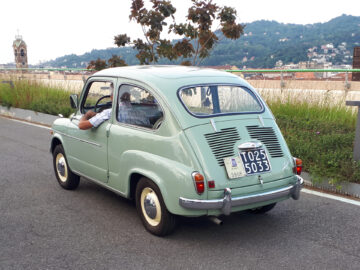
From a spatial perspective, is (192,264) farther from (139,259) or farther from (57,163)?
(57,163)

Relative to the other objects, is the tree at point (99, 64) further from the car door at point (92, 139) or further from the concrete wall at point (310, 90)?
the car door at point (92, 139)

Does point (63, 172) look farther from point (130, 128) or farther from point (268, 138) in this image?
point (268, 138)

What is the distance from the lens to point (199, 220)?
5008 mm

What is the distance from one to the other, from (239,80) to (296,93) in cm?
542

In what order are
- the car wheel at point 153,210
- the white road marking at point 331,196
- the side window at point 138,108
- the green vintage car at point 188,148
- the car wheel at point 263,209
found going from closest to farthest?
the green vintage car at point 188,148
the car wheel at point 153,210
the side window at point 138,108
the car wheel at point 263,209
the white road marking at point 331,196

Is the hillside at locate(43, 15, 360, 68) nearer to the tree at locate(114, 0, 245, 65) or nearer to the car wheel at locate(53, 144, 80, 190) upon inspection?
the tree at locate(114, 0, 245, 65)

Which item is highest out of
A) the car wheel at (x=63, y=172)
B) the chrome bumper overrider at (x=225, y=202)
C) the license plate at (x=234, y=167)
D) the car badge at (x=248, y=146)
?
the car badge at (x=248, y=146)

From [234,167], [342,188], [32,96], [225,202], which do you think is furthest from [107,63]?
[225,202]

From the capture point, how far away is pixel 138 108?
4.88m

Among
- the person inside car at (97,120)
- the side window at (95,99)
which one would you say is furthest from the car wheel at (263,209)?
the side window at (95,99)

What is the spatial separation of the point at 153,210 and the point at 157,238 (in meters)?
0.29

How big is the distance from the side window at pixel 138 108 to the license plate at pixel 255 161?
965mm

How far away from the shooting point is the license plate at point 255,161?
427 cm

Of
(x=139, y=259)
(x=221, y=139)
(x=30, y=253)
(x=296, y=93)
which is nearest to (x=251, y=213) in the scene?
(x=221, y=139)
